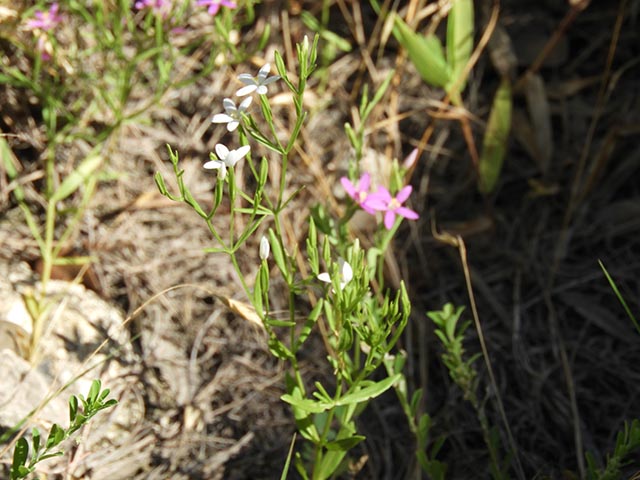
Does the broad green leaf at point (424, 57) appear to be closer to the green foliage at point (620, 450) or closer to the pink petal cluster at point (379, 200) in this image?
the pink petal cluster at point (379, 200)

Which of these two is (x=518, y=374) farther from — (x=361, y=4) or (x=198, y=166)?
(x=361, y=4)

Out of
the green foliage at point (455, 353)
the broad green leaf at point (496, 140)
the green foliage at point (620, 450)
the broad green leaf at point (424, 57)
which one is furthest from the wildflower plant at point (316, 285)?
the broad green leaf at point (424, 57)

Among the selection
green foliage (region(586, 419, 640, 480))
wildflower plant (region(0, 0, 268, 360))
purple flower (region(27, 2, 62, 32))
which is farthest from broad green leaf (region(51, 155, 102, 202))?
green foliage (region(586, 419, 640, 480))

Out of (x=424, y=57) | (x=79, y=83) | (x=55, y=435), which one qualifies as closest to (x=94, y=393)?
(x=55, y=435)

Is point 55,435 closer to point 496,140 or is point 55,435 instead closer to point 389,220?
point 389,220

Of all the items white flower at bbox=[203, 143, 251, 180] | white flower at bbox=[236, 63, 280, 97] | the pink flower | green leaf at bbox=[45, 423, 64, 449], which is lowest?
green leaf at bbox=[45, 423, 64, 449]

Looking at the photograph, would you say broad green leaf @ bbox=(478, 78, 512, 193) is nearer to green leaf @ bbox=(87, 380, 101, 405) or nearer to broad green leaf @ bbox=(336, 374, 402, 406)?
broad green leaf @ bbox=(336, 374, 402, 406)
